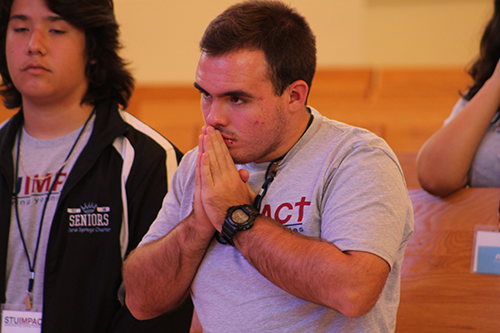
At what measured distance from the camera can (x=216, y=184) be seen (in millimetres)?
1142

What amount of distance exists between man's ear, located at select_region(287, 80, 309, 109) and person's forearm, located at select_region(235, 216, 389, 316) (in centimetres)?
33

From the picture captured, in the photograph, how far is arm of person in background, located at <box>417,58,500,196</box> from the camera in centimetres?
149

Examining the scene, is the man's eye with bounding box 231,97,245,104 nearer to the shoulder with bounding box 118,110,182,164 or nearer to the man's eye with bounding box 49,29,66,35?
the shoulder with bounding box 118,110,182,164

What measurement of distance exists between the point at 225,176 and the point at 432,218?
740mm

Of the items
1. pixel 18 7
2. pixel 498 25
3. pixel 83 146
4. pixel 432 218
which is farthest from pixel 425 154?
pixel 18 7

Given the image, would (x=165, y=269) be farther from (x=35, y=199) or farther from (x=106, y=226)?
(x=35, y=199)

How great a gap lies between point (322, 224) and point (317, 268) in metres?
0.14

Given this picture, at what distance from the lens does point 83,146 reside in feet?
5.60

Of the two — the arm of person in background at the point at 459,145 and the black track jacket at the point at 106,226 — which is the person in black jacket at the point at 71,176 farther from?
the arm of person in background at the point at 459,145

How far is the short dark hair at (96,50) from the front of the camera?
1.72 meters

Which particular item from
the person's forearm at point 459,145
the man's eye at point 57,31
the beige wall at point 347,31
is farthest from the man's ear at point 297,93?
the beige wall at point 347,31

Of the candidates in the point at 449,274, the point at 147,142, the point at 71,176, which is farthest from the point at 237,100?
the point at 449,274

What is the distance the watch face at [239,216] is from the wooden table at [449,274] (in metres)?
0.69

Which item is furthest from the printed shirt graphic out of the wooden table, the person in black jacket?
the wooden table
